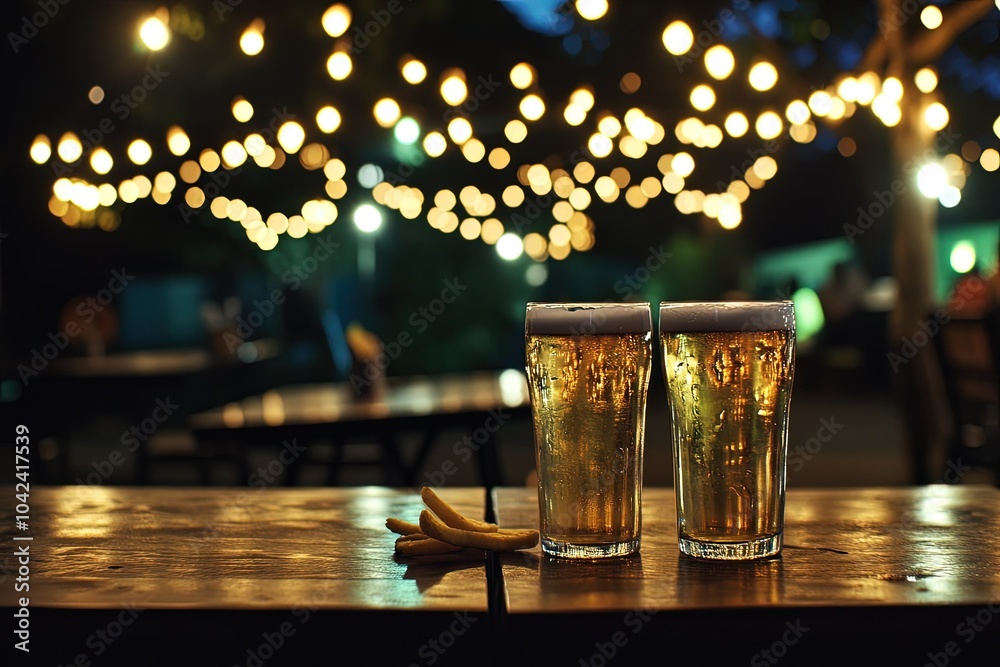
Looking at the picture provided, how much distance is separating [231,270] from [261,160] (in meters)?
8.35

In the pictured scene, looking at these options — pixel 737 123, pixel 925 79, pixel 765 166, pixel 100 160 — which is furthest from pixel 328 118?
pixel 765 166

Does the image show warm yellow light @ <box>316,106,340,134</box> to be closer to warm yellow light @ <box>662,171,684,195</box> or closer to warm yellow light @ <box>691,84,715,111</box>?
warm yellow light @ <box>691,84,715,111</box>

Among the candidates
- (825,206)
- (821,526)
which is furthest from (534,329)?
(825,206)

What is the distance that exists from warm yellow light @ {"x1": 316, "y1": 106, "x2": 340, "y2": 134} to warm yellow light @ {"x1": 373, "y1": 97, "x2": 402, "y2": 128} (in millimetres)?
209

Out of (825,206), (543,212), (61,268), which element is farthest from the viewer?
(825,206)

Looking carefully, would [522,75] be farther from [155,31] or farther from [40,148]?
[40,148]

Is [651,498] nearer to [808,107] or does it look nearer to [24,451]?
[24,451]

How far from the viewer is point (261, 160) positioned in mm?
7035

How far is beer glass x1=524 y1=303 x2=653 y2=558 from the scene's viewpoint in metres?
0.95

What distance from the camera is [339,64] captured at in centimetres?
487

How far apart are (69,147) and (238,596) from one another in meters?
4.72

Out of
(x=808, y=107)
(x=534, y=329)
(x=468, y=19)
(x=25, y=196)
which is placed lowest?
(x=534, y=329)

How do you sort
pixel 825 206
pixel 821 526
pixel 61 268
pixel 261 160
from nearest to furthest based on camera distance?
pixel 821 526 → pixel 261 160 → pixel 61 268 → pixel 825 206

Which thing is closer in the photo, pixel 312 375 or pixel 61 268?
pixel 312 375
